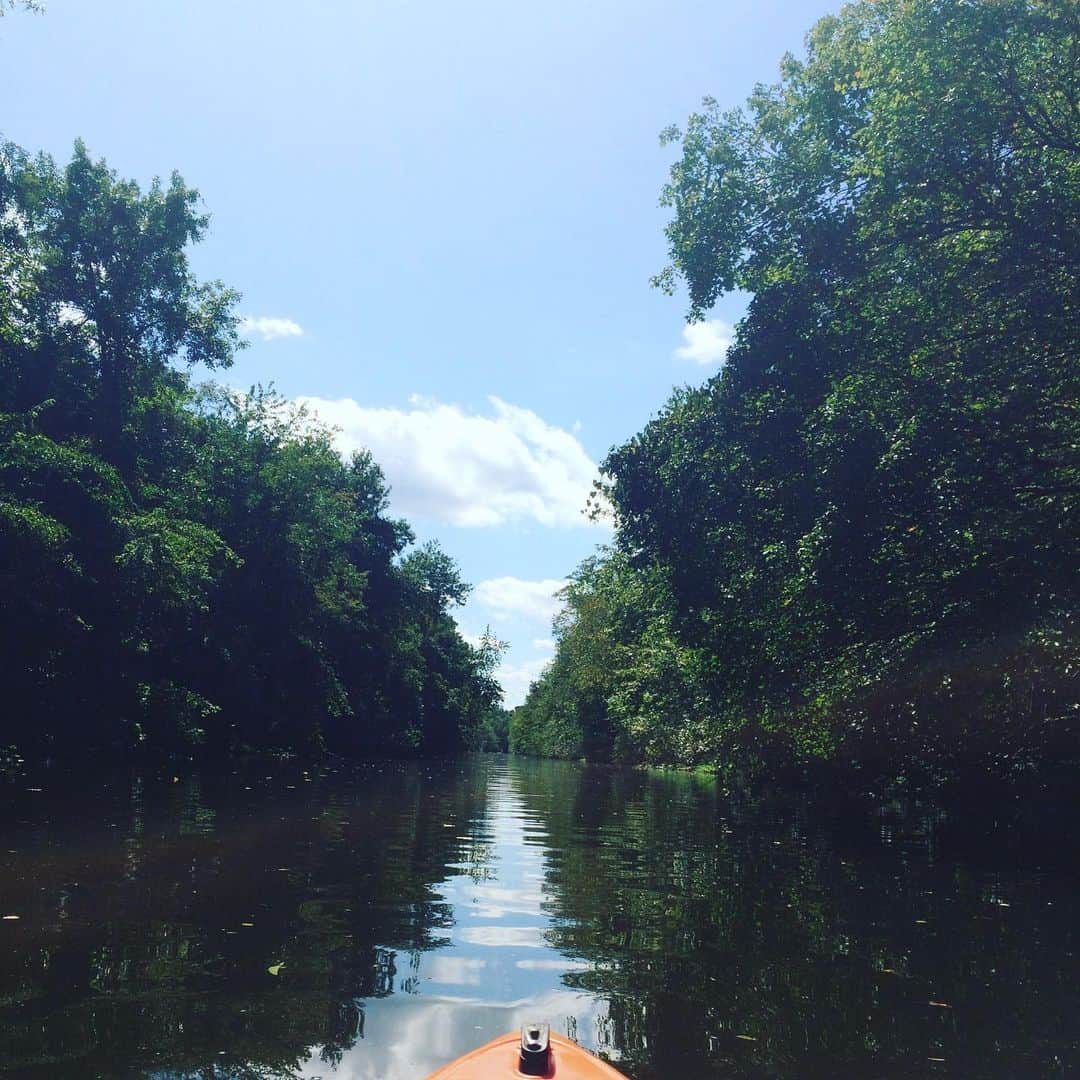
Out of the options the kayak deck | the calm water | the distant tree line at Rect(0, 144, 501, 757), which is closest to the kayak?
the kayak deck

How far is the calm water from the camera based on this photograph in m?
4.85

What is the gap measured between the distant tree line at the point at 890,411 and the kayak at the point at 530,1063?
35.9 ft

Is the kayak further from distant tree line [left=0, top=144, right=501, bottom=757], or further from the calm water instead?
distant tree line [left=0, top=144, right=501, bottom=757]

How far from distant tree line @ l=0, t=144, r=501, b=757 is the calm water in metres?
11.3

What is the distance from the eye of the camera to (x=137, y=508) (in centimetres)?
2811

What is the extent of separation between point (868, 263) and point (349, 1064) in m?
15.2

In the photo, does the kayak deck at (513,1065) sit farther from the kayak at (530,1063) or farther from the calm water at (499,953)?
the calm water at (499,953)

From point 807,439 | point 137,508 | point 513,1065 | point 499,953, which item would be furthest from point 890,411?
point 137,508

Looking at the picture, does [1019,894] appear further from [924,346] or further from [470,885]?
[924,346]

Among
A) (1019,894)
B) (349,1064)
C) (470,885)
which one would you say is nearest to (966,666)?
(1019,894)

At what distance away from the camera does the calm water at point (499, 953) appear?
4848mm

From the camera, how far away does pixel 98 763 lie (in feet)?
88.0

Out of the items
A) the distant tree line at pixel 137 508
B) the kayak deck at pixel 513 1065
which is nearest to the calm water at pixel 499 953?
the kayak deck at pixel 513 1065

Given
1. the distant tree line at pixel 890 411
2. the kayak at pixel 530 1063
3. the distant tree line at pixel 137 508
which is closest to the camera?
the kayak at pixel 530 1063
